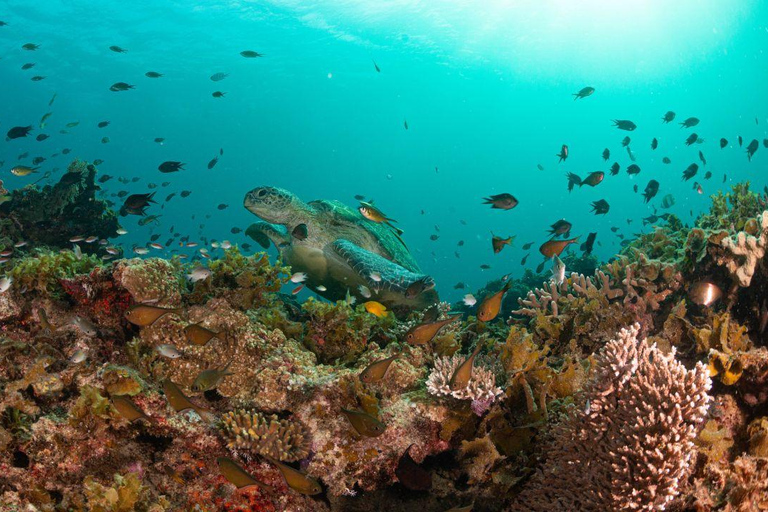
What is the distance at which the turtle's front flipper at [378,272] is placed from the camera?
658 centimetres

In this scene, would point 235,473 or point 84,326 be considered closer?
point 235,473

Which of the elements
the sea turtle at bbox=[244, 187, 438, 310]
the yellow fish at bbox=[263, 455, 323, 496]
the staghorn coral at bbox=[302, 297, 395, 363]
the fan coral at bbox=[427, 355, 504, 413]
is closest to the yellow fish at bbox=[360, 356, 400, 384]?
the fan coral at bbox=[427, 355, 504, 413]

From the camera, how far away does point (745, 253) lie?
4.26 meters

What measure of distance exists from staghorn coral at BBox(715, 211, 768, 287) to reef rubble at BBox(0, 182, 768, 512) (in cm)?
2

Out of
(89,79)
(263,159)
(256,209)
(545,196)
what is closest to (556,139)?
(545,196)

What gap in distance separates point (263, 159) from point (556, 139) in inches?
3487

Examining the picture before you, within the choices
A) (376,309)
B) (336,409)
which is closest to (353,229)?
(376,309)

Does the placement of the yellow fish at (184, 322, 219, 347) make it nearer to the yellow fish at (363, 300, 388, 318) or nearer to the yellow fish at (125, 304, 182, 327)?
the yellow fish at (125, 304, 182, 327)

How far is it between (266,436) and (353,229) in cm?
617

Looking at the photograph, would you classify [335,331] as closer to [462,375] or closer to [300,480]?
[462,375]

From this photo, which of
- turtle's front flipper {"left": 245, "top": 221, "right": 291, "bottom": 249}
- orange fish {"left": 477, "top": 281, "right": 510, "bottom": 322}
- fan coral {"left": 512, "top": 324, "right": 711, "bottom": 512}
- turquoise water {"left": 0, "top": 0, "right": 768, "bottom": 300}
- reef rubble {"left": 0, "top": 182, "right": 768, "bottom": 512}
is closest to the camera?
fan coral {"left": 512, "top": 324, "right": 711, "bottom": 512}

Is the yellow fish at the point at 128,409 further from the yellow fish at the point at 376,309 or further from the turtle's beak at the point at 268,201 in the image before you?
the turtle's beak at the point at 268,201

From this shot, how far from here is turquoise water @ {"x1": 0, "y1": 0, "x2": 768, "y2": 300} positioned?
43188 mm

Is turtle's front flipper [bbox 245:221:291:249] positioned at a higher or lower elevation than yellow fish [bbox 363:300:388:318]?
lower
